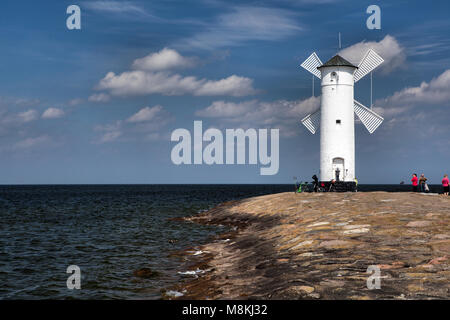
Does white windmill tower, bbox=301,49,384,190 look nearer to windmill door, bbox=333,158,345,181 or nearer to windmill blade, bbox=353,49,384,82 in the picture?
windmill door, bbox=333,158,345,181

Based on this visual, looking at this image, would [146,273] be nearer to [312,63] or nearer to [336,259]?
[336,259]

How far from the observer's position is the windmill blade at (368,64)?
41.6 m

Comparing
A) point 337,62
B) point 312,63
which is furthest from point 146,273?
point 312,63

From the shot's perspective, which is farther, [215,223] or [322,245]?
[215,223]

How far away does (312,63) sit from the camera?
141 ft

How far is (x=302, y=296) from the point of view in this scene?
913cm

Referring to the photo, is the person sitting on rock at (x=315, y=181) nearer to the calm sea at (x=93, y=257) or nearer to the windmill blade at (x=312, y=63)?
the windmill blade at (x=312, y=63)

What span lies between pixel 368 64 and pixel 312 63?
5.73 m

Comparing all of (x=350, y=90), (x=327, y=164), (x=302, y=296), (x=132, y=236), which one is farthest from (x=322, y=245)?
(x=350, y=90)

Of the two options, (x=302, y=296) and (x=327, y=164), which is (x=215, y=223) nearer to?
(x=327, y=164)

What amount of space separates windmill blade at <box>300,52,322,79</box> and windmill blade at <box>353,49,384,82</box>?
4.01 m

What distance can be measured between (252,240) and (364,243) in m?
6.84

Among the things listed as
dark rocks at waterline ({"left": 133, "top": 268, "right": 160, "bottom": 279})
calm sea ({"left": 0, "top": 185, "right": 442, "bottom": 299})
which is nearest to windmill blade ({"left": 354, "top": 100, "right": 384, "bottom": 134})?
calm sea ({"left": 0, "top": 185, "right": 442, "bottom": 299})

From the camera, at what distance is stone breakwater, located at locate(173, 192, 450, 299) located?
945cm
